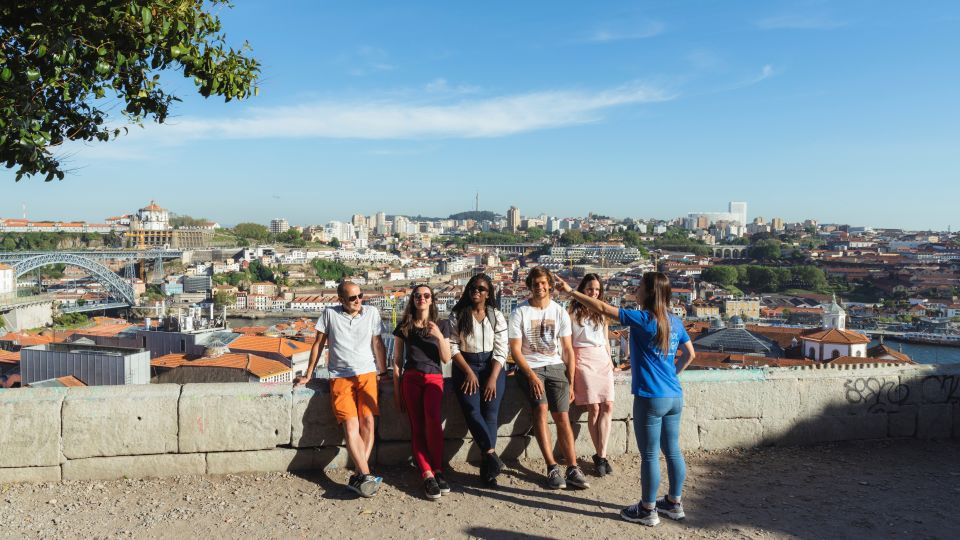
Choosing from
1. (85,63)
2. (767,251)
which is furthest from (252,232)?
(85,63)

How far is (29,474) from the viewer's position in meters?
2.63

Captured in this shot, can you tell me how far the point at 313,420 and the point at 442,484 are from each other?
60 centimetres

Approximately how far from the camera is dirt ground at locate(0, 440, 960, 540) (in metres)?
2.33

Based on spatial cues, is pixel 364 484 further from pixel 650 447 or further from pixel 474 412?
pixel 650 447

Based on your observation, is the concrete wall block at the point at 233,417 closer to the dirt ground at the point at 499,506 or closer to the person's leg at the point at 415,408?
the dirt ground at the point at 499,506

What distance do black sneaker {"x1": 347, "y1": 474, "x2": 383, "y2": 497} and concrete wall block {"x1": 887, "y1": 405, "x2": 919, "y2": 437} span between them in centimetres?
243

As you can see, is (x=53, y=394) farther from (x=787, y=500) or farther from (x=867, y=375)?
(x=867, y=375)

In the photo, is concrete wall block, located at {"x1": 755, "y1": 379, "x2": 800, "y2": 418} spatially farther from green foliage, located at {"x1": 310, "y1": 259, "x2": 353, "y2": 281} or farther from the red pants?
green foliage, located at {"x1": 310, "y1": 259, "x2": 353, "y2": 281}

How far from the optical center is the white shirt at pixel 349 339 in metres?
2.73

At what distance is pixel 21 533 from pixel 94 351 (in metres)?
7.35

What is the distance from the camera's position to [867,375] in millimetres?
3408

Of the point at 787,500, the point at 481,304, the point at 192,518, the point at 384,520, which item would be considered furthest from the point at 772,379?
the point at 192,518

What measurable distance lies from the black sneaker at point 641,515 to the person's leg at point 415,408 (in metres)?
0.75

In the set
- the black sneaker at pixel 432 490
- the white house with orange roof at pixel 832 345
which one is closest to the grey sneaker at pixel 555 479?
the black sneaker at pixel 432 490
